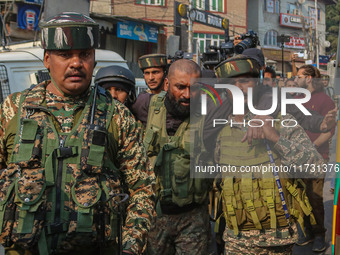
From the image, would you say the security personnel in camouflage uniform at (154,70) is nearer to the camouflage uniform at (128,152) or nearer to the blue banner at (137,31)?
the camouflage uniform at (128,152)

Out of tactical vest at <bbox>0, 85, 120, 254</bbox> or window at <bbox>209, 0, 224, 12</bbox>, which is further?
window at <bbox>209, 0, 224, 12</bbox>

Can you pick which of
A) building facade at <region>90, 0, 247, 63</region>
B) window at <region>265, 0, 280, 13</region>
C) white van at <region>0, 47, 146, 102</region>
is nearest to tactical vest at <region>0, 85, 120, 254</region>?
white van at <region>0, 47, 146, 102</region>

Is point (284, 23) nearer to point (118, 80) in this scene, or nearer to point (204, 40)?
point (204, 40)

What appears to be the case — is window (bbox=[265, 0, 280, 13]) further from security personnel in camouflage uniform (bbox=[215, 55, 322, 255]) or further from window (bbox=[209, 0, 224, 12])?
security personnel in camouflage uniform (bbox=[215, 55, 322, 255])

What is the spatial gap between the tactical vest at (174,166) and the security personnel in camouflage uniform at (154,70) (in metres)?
1.28

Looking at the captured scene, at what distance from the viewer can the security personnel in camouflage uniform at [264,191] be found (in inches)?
132

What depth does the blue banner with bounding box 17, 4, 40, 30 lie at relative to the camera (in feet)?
65.1

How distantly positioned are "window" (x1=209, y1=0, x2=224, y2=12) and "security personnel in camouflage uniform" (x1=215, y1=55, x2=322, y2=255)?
3618cm

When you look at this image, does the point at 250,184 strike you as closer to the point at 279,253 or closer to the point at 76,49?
the point at 279,253

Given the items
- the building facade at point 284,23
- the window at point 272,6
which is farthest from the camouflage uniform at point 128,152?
the window at point 272,6

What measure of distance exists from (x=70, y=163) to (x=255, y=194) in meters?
1.54

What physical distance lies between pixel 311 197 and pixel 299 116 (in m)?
0.99

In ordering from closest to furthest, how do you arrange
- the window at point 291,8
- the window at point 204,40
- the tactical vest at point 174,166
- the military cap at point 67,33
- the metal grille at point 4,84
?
the military cap at point 67,33 < the tactical vest at point 174,166 < the metal grille at point 4,84 < the window at point 204,40 < the window at point 291,8

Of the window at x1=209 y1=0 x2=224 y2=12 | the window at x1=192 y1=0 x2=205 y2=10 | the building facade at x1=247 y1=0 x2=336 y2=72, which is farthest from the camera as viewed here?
the building facade at x1=247 y1=0 x2=336 y2=72
